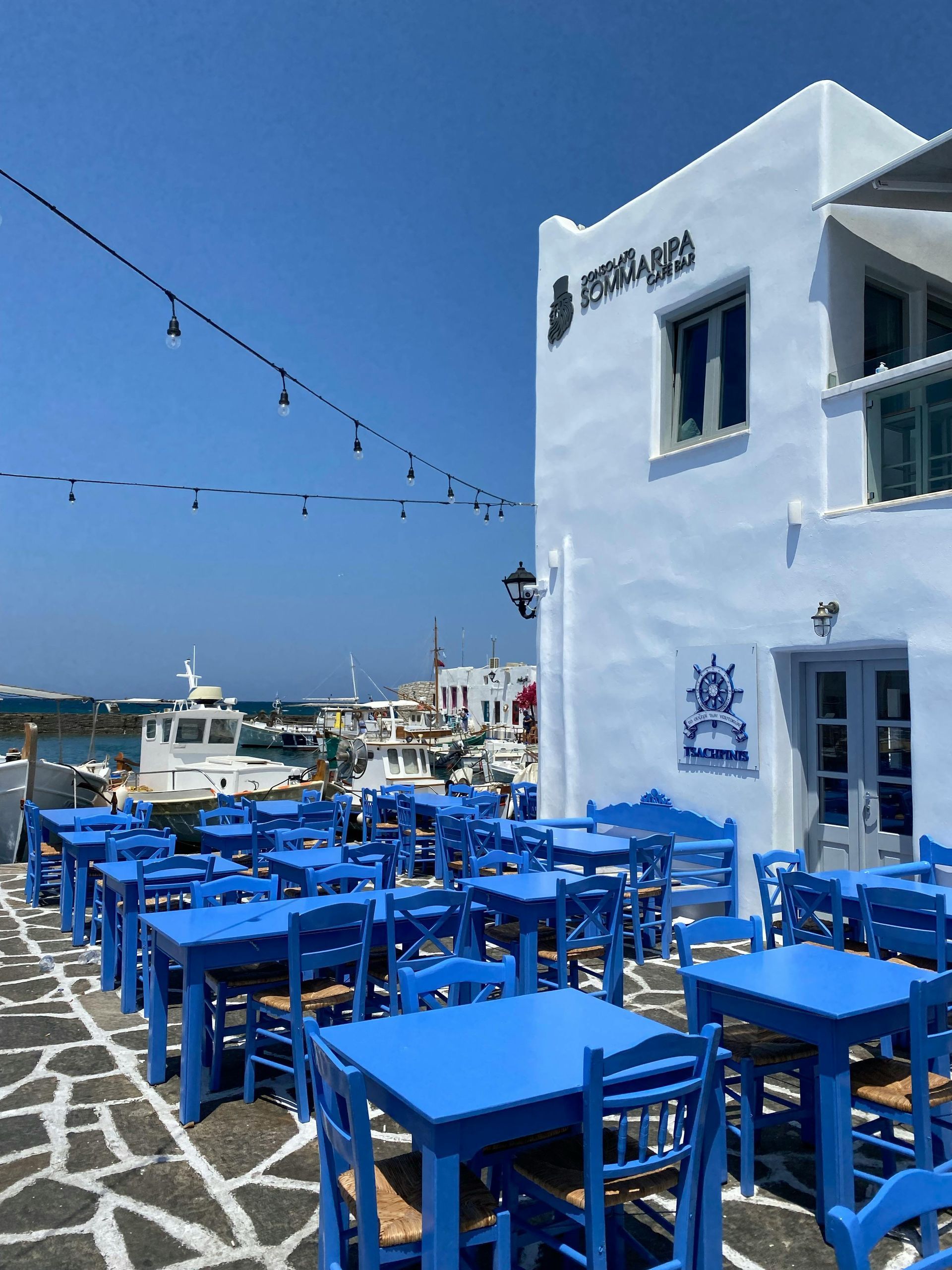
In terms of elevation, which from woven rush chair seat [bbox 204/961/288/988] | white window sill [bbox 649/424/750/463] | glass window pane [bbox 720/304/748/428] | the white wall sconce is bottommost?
woven rush chair seat [bbox 204/961/288/988]

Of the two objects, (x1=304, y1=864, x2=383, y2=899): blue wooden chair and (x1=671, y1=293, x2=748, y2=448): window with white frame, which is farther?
(x1=671, y1=293, x2=748, y2=448): window with white frame

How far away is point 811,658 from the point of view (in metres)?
8.55

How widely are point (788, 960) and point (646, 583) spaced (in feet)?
20.6

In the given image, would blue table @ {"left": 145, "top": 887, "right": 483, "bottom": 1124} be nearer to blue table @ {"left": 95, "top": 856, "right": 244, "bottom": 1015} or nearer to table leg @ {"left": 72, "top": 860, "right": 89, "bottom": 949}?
blue table @ {"left": 95, "top": 856, "right": 244, "bottom": 1015}

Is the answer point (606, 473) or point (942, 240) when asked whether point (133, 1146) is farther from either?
point (942, 240)

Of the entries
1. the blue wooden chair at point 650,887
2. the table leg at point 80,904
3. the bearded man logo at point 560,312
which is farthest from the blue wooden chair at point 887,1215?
the bearded man logo at point 560,312

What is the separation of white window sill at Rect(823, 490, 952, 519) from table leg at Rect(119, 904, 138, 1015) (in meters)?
6.21

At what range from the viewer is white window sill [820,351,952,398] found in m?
7.46

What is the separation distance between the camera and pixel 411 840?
11.1 metres

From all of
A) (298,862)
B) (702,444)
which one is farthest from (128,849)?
(702,444)

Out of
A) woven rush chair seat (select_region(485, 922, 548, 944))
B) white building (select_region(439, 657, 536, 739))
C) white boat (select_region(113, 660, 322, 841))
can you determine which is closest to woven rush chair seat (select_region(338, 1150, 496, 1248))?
woven rush chair seat (select_region(485, 922, 548, 944))

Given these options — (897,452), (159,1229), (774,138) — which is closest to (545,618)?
(897,452)

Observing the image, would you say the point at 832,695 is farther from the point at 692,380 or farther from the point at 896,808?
the point at 692,380

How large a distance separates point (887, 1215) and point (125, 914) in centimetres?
547
